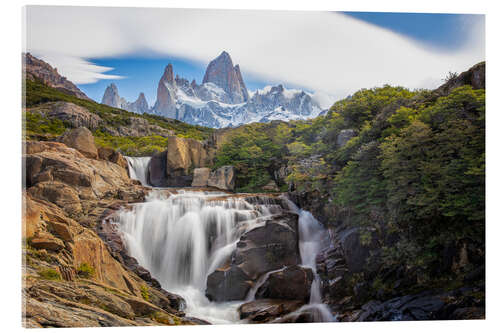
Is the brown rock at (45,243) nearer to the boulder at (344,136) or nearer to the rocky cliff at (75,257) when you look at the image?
the rocky cliff at (75,257)

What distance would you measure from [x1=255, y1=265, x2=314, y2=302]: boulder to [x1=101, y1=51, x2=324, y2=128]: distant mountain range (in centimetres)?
260

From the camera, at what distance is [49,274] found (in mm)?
3506

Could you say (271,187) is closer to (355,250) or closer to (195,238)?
(195,238)

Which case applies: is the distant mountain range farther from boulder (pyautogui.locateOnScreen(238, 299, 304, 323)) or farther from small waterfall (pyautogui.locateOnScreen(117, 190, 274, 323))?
boulder (pyautogui.locateOnScreen(238, 299, 304, 323))

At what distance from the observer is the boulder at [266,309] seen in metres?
4.14

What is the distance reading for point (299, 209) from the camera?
5.25 meters

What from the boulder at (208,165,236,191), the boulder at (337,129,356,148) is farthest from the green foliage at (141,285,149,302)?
the boulder at (337,129,356,148)

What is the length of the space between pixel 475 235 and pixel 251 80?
165 inches

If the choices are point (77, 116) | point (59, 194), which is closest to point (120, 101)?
point (77, 116)

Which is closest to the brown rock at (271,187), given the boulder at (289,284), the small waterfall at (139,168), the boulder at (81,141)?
the boulder at (289,284)

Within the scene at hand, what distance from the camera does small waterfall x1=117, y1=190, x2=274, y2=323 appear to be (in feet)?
15.0

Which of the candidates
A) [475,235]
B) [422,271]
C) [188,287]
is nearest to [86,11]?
[188,287]

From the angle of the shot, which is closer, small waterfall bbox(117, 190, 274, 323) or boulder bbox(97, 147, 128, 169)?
small waterfall bbox(117, 190, 274, 323)

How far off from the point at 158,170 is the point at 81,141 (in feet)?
5.31
